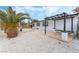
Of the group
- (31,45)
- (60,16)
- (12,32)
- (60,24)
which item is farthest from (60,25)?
(12,32)

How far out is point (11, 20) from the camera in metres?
2.74

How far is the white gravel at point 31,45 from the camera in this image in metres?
2.71

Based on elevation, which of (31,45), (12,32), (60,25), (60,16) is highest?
(60,16)

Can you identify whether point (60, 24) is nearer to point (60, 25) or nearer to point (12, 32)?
point (60, 25)

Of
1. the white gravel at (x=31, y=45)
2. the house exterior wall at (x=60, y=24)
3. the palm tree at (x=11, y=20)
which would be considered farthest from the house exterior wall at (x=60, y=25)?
the palm tree at (x=11, y=20)

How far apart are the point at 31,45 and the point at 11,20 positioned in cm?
52

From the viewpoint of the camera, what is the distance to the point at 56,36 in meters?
2.75

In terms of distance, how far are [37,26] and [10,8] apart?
526mm

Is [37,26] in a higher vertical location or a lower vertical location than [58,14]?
lower

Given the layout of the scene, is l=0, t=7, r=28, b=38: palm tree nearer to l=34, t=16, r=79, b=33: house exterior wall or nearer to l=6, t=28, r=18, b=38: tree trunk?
l=6, t=28, r=18, b=38: tree trunk

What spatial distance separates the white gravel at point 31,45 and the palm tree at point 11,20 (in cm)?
9
